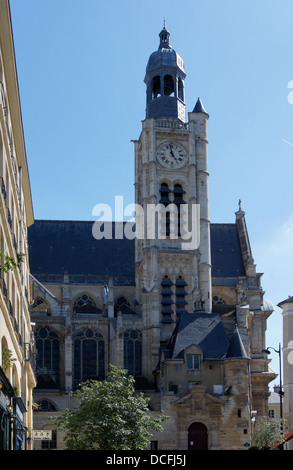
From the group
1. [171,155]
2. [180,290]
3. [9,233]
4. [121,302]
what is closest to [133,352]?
[121,302]

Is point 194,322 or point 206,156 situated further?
point 206,156

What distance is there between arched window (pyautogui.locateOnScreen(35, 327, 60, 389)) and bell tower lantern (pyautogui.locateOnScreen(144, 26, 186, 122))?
1984 centimetres

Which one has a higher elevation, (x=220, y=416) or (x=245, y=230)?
(x=245, y=230)

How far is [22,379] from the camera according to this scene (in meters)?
30.9

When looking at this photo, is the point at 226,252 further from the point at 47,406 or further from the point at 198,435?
the point at 47,406

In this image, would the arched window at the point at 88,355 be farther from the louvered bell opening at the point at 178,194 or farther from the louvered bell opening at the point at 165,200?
the louvered bell opening at the point at 178,194

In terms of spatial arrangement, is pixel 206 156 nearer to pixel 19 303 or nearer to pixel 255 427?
pixel 255 427

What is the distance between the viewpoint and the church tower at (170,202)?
211ft

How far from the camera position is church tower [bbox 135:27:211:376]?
211 ft

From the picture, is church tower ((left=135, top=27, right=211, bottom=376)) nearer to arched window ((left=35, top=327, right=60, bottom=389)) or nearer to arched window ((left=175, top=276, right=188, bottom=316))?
arched window ((left=175, top=276, right=188, bottom=316))

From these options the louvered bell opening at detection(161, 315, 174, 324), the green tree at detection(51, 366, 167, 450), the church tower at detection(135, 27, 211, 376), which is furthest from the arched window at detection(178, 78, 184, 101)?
the green tree at detection(51, 366, 167, 450)

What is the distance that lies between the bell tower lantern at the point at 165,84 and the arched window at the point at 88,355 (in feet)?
61.5

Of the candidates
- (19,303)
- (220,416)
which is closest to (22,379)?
(19,303)
